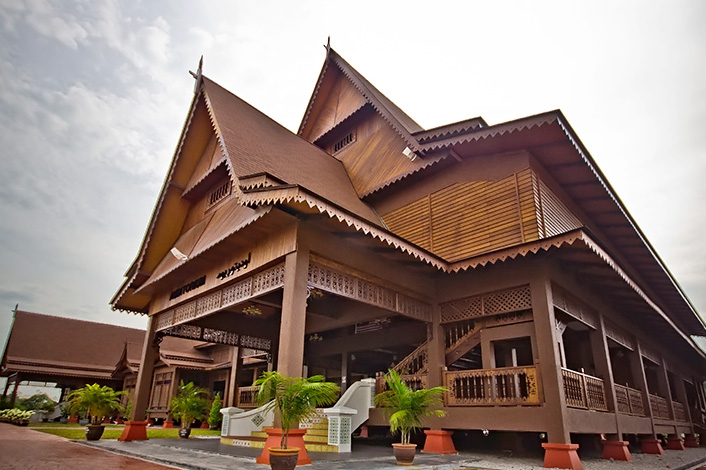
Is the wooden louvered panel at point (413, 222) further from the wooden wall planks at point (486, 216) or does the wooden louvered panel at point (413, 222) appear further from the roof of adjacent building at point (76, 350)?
the roof of adjacent building at point (76, 350)

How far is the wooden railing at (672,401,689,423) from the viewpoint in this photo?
15.2 m

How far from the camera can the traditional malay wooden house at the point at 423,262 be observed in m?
7.37

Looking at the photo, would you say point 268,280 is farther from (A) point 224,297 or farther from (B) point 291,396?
(B) point 291,396

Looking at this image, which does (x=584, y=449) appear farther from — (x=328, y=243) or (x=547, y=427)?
(x=328, y=243)

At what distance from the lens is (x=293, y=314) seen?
251 inches

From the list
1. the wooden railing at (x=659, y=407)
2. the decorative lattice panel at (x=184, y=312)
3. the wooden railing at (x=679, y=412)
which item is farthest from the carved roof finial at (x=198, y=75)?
the wooden railing at (x=679, y=412)

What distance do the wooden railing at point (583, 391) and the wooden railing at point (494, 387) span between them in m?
0.62

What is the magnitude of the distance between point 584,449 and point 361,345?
21.0 ft

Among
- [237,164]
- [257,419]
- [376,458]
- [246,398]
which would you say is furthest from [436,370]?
[246,398]

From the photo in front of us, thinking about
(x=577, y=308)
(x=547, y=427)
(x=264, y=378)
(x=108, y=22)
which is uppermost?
(x=108, y=22)

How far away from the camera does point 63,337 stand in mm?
27016

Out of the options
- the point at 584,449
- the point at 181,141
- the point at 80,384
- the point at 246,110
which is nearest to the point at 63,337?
the point at 80,384

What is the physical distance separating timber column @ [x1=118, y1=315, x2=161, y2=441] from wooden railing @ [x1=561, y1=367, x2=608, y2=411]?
32.2ft

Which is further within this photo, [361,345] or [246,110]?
[361,345]
